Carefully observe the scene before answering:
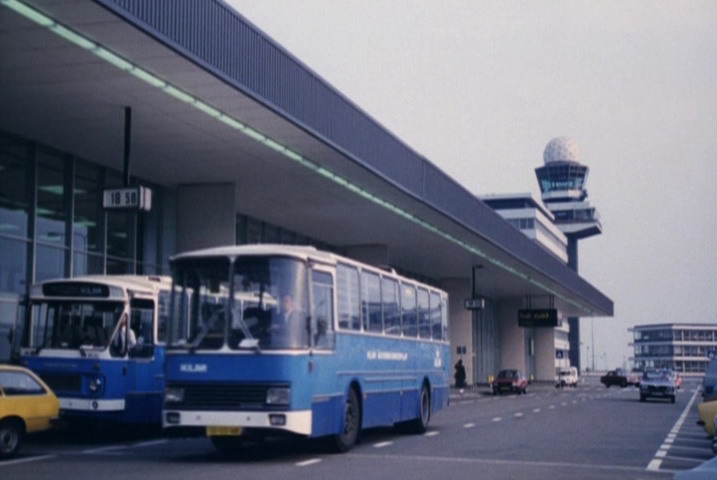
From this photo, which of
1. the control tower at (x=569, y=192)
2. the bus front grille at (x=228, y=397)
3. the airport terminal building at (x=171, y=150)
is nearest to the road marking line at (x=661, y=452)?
the bus front grille at (x=228, y=397)

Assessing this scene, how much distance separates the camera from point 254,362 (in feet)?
53.2

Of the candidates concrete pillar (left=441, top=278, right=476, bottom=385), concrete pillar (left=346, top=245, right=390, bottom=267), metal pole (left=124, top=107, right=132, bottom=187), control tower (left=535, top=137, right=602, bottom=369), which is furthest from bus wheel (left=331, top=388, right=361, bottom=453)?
control tower (left=535, top=137, right=602, bottom=369)

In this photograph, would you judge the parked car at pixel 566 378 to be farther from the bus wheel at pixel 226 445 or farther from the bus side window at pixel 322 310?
the bus side window at pixel 322 310

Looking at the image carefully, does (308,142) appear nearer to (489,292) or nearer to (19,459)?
(19,459)

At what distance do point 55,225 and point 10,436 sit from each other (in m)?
11.4

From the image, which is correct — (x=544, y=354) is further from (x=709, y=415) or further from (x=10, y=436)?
(x=10, y=436)

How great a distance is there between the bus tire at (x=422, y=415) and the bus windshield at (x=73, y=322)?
7296mm

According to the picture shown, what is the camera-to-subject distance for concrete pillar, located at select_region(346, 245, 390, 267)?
47.9m

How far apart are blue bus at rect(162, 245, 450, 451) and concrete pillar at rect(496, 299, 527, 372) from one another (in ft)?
210

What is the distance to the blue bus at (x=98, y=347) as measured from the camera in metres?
19.5

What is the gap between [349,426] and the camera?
18734 millimetres

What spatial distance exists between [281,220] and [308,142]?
14154 mm

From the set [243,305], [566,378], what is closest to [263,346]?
[243,305]

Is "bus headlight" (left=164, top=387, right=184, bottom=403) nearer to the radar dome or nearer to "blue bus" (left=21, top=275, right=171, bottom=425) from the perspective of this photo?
"blue bus" (left=21, top=275, right=171, bottom=425)
